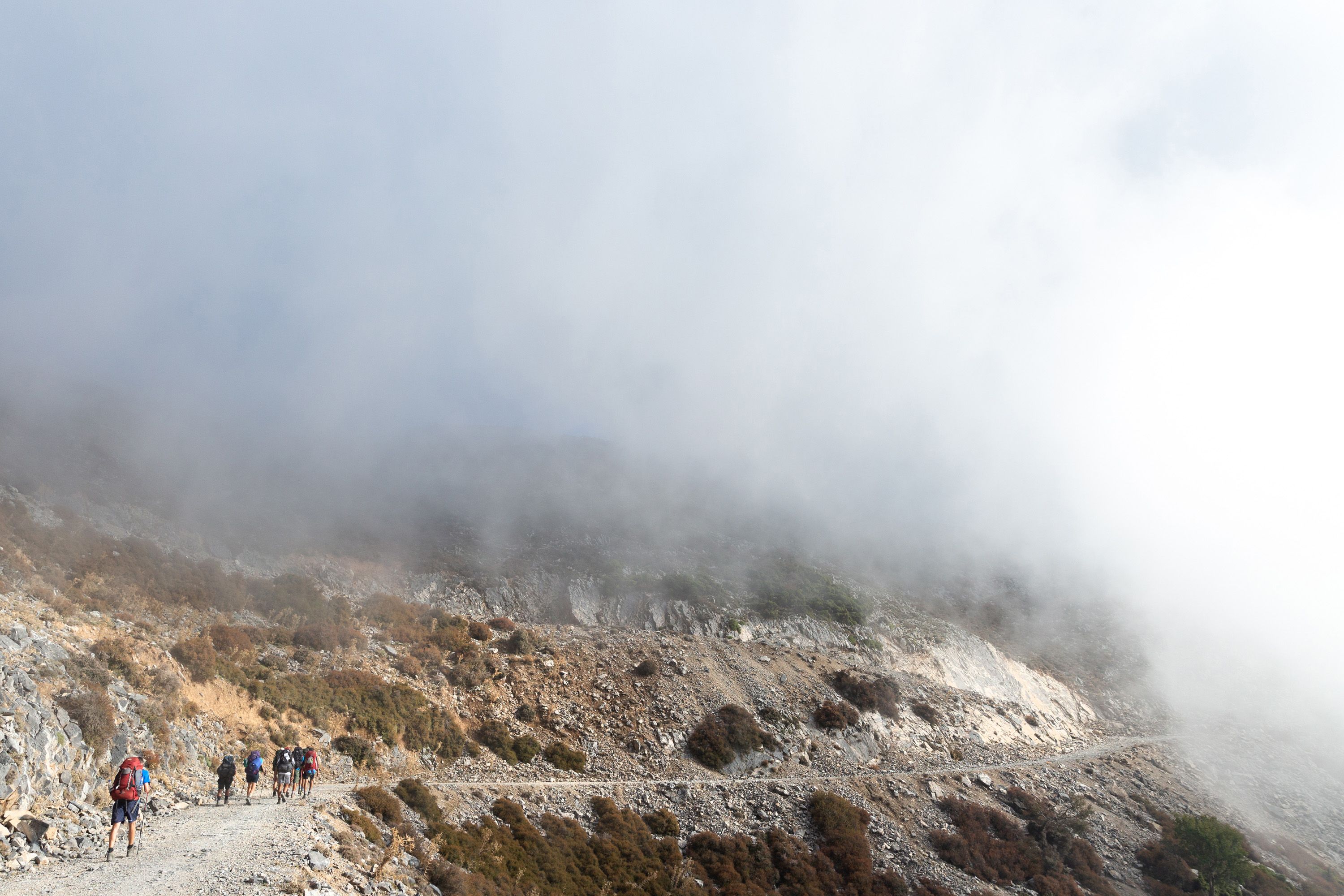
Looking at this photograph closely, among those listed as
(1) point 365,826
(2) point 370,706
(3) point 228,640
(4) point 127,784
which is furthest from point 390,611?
(4) point 127,784

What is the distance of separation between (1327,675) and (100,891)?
13046 centimetres

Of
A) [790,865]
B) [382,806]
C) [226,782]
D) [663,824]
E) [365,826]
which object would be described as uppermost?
Answer: [226,782]

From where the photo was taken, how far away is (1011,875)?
32312mm

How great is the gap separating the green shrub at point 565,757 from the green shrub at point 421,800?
34.8 ft

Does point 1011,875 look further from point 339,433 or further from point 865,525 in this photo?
point 339,433

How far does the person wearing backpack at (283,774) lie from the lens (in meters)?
20.3

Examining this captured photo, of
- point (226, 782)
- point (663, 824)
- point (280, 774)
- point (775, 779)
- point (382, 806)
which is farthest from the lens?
point (775, 779)

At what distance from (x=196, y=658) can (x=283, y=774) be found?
11878mm

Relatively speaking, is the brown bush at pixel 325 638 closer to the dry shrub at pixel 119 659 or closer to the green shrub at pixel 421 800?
the dry shrub at pixel 119 659

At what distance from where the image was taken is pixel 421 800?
24141 millimetres

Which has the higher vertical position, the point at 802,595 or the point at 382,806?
the point at 802,595

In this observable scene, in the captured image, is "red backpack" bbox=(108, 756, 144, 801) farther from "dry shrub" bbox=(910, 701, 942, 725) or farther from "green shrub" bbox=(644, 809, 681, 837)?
"dry shrub" bbox=(910, 701, 942, 725)

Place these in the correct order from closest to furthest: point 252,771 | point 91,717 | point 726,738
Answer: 1. point 91,717
2. point 252,771
3. point 726,738

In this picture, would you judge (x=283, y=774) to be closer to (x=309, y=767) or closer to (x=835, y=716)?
(x=309, y=767)
